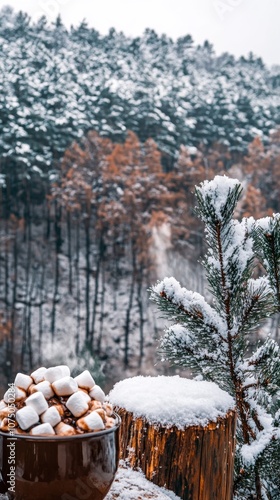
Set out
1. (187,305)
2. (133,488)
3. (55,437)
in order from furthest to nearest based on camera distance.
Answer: (187,305)
(133,488)
(55,437)

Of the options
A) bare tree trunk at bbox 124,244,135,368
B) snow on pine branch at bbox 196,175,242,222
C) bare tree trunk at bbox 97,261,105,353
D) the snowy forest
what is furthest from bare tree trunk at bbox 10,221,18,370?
snow on pine branch at bbox 196,175,242,222

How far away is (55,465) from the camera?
0.43 meters

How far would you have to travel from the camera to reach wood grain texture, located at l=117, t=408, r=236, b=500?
0.59 metres

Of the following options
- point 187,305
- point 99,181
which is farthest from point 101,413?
point 99,181

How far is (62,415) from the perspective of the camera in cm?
47

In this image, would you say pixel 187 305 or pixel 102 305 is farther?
pixel 102 305

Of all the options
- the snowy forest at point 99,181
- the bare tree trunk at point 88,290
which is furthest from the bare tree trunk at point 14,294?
the bare tree trunk at point 88,290

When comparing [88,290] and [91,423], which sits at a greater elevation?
[88,290]

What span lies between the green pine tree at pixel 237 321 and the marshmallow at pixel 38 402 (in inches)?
10.1

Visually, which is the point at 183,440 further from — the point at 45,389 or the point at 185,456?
the point at 45,389

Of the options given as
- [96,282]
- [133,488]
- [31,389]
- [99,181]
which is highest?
[99,181]

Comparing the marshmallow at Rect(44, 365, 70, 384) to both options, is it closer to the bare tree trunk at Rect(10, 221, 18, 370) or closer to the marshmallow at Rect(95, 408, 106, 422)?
the marshmallow at Rect(95, 408, 106, 422)

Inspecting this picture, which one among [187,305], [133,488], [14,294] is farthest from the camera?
[14,294]

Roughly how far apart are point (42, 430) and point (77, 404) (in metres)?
0.04
